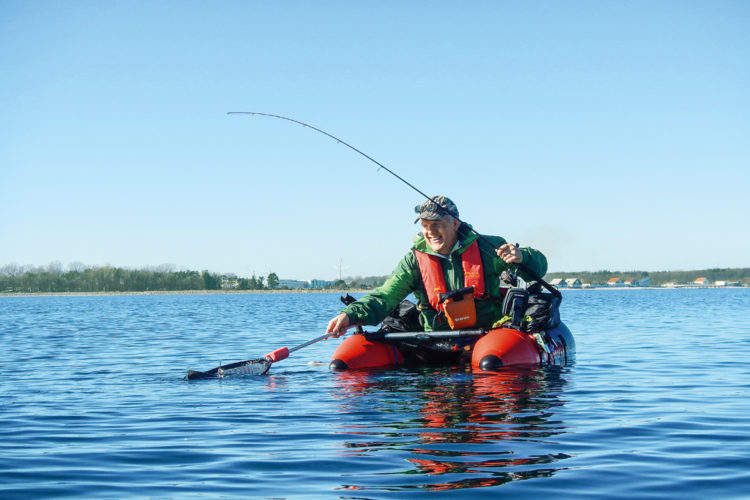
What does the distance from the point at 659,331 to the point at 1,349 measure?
599 inches

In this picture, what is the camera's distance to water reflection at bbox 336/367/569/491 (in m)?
4.68

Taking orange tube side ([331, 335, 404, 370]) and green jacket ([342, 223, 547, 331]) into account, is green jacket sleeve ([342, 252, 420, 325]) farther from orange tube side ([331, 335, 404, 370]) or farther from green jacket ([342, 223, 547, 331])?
orange tube side ([331, 335, 404, 370])

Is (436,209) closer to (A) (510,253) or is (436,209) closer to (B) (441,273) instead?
(B) (441,273)

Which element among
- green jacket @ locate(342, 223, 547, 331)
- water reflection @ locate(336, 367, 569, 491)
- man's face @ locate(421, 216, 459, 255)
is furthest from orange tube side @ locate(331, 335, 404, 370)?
man's face @ locate(421, 216, 459, 255)

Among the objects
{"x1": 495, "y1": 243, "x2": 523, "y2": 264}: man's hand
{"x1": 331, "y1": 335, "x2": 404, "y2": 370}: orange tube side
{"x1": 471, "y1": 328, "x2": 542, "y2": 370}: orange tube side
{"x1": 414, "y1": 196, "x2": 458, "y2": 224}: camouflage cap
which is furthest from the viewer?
{"x1": 331, "y1": 335, "x2": 404, "y2": 370}: orange tube side

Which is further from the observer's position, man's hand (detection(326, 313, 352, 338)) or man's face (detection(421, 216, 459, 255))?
man's face (detection(421, 216, 459, 255))

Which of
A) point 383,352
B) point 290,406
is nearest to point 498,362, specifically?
point 383,352

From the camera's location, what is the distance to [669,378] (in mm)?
9719

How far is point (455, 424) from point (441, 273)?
3.74 metres

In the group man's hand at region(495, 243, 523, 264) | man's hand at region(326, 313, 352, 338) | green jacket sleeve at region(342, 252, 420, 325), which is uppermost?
man's hand at region(495, 243, 523, 264)

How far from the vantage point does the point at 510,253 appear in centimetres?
909

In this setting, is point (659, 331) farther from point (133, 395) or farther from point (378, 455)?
point (378, 455)

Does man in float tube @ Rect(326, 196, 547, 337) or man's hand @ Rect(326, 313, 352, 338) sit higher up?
man in float tube @ Rect(326, 196, 547, 337)

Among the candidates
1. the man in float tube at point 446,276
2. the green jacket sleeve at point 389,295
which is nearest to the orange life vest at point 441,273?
the man in float tube at point 446,276
